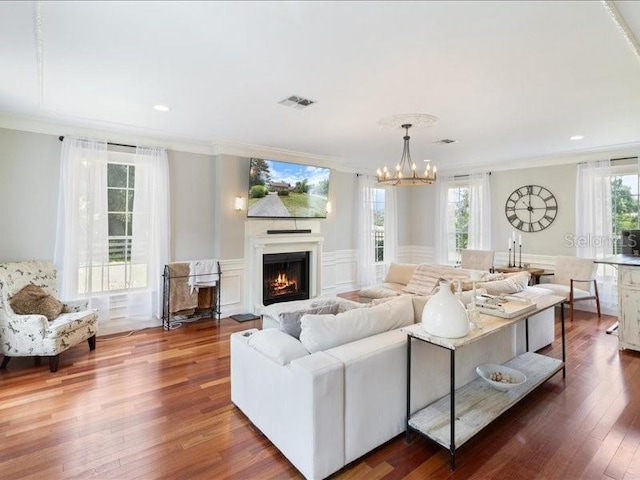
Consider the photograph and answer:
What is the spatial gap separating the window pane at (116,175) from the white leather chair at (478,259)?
230 inches

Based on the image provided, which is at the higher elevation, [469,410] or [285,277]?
[285,277]

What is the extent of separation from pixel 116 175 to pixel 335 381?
4.12 m

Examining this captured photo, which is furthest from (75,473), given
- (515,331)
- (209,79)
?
(515,331)

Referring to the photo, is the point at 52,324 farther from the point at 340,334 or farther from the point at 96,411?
the point at 340,334

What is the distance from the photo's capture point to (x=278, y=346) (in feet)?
6.93

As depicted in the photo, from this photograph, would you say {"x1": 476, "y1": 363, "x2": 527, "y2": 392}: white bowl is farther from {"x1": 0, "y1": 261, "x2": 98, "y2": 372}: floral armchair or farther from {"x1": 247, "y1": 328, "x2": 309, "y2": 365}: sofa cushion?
{"x1": 0, "y1": 261, "x2": 98, "y2": 372}: floral armchair

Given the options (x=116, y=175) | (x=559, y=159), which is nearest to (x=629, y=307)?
(x=559, y=159)

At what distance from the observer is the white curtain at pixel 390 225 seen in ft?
24.2

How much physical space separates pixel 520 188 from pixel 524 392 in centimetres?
489

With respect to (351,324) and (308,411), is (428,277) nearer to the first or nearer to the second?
(351,324)

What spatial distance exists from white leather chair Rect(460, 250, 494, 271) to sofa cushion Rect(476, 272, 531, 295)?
241 centimetres

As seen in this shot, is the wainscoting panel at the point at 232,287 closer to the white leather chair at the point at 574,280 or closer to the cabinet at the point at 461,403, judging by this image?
the cabinet at the point at 461,403

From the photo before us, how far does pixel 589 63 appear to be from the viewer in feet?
8.24

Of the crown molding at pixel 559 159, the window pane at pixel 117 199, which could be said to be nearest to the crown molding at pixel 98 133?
the window pane at pixel 117 199
